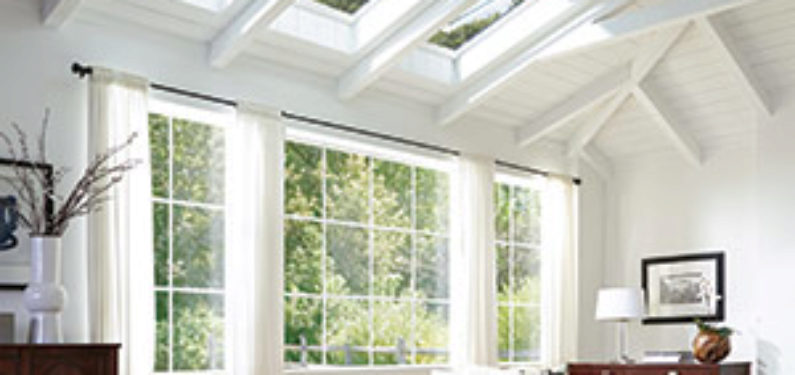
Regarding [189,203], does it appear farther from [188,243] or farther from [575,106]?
[575,106]

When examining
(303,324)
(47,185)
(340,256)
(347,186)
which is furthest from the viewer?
(347,186)

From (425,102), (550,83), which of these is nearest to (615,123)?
(550,83)

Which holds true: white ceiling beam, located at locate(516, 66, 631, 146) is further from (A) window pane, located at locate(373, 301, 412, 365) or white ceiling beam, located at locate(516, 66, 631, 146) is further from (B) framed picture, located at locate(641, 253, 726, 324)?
A: (A) window pane, located at locate(373, 301, 412, 365)

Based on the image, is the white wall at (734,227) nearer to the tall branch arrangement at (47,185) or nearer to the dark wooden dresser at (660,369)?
the dark wooden dresser at (660,369)

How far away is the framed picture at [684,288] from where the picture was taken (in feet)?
30.2

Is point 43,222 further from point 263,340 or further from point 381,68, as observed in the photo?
point 381,68

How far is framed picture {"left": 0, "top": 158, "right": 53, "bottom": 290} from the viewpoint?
18.3 ft

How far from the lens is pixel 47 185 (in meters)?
5.75

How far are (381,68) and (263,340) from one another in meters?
2.05

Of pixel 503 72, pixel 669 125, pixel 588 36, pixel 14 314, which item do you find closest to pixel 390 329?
pixel 503 72

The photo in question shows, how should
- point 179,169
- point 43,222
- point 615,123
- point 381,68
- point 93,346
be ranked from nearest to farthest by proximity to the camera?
point 93,346 < point 43,222 < point 179,169 < point 381,68 < point 615,123

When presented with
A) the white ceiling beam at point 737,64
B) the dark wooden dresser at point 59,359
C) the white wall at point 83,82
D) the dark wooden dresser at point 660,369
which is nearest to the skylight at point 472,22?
the white wall at point 83,82

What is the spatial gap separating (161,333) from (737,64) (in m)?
4.80

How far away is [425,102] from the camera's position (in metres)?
8.48
